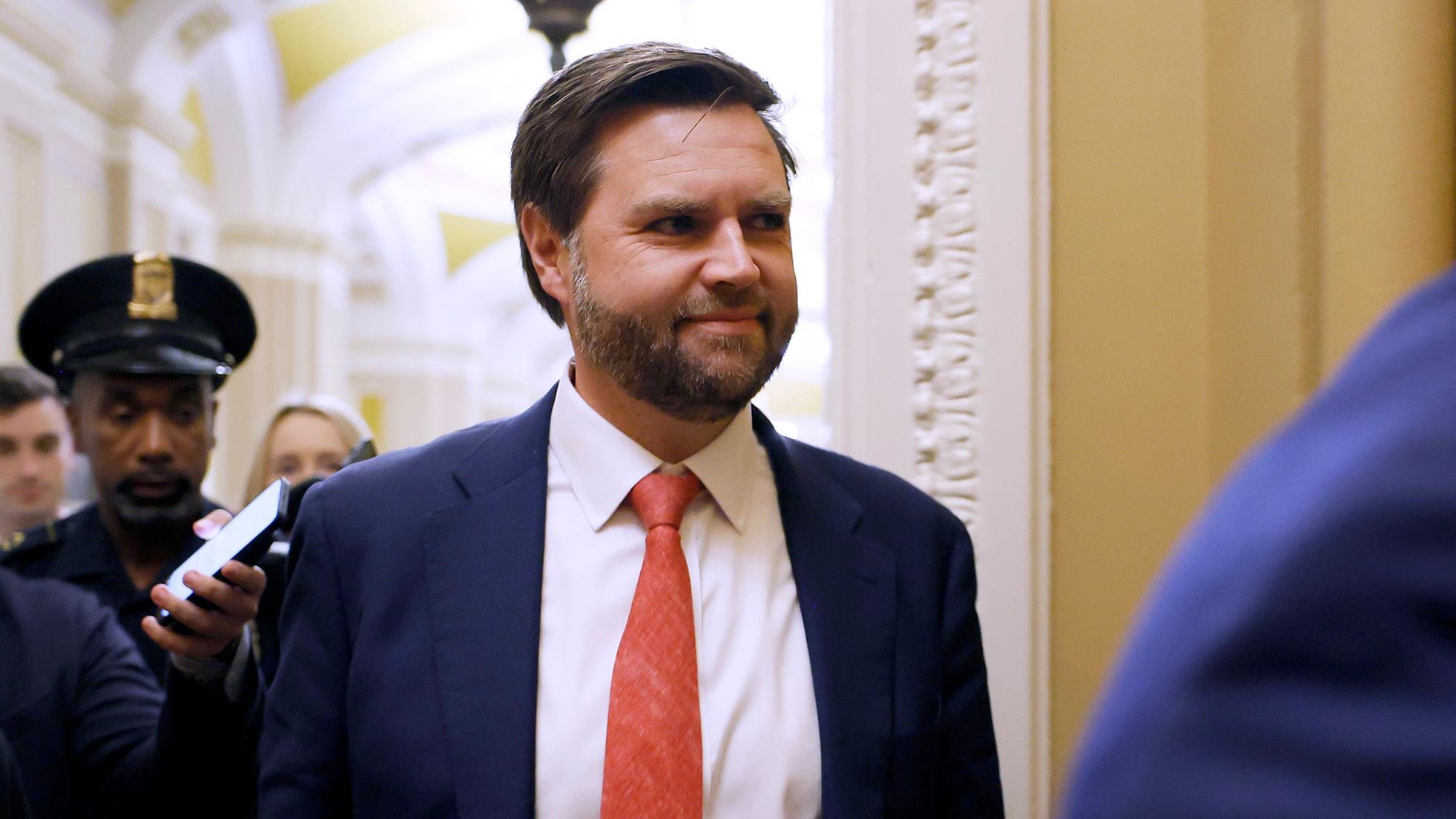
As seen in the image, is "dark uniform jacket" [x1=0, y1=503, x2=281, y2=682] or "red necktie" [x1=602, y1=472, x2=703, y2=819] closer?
"red necktie" [x1=602, y1=472, x2=703, y2=819]

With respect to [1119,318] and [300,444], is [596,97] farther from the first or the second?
[300,444]

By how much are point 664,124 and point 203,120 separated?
1187 cm

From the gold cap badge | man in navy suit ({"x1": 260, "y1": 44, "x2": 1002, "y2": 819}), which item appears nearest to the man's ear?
man in navy suit ({"x1": 260, "y1": 44, "x2": 1002, "y2": 819})

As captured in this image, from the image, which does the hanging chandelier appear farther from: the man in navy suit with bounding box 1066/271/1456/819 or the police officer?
the man in navy suit with bounding box 1066/271/1456/819

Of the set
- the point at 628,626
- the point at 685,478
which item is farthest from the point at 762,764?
the point at 685,478

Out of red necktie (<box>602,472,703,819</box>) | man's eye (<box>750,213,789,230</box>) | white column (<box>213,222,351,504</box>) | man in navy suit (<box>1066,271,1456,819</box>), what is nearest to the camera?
man in navy suit (<box>1066,271,1456,819</box>)

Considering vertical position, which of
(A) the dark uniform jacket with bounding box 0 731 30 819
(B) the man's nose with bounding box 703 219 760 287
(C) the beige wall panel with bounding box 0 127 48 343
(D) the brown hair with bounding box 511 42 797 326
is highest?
(C) the beige wall panel with bounding box 0 127 48 343

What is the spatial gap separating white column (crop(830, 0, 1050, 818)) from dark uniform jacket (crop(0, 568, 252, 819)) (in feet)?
3.48

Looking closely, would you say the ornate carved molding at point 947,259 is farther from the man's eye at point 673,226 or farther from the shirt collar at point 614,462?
the man's eye at point 673,226

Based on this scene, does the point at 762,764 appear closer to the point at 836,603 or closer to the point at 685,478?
the point at 836,603

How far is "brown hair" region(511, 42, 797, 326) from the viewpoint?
5.36 ft

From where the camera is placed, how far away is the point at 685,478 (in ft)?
5.40

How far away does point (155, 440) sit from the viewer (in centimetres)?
252

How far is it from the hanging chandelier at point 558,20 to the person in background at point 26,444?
2.17 meters
